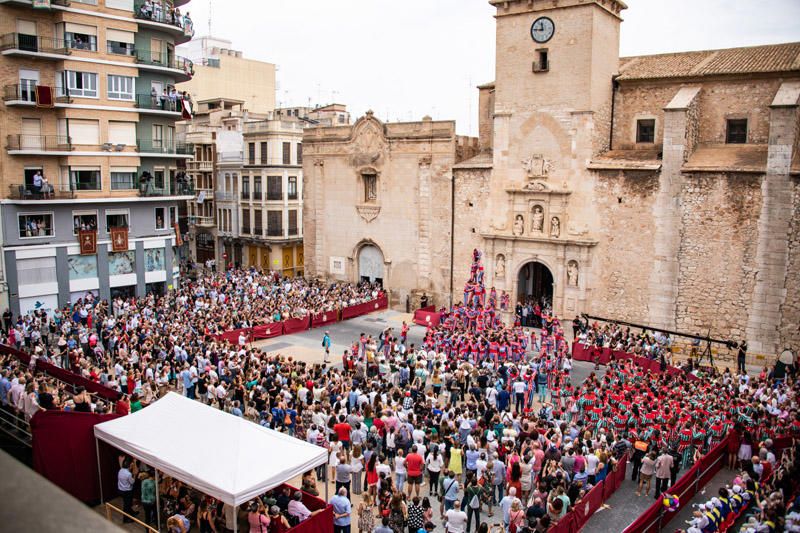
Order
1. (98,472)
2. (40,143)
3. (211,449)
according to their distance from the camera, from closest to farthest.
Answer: (211,449), (98,472), (40,143)

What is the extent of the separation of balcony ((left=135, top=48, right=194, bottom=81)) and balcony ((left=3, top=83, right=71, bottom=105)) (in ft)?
18.4

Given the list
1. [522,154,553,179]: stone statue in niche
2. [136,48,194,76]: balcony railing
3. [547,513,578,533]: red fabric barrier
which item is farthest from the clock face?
[547,513,578,533]: red fabric barrier

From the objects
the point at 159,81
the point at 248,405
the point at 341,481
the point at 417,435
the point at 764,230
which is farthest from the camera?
the point at 159,81

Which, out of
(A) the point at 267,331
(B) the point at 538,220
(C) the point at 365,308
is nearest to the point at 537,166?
(B) the point at 538,220

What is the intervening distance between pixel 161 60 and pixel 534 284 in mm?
24111

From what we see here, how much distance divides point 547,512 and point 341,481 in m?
4.55

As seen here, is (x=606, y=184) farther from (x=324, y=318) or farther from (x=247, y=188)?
(x=247, y=188)

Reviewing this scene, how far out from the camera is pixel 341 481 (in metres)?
15.3

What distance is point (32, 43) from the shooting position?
3334 cm

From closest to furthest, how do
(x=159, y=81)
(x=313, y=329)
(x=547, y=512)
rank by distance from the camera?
1. (x=547, y=512)
2. (x=313, y=329)
3. (x=159, y=81)

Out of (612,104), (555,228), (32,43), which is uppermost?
(32,43)

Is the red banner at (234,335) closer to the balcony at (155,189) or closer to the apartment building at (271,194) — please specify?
the balcony at (155,189)

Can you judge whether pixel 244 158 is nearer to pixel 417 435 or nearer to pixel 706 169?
pixel 706 169

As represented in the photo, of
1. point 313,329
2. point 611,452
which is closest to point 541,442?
point 611,452
